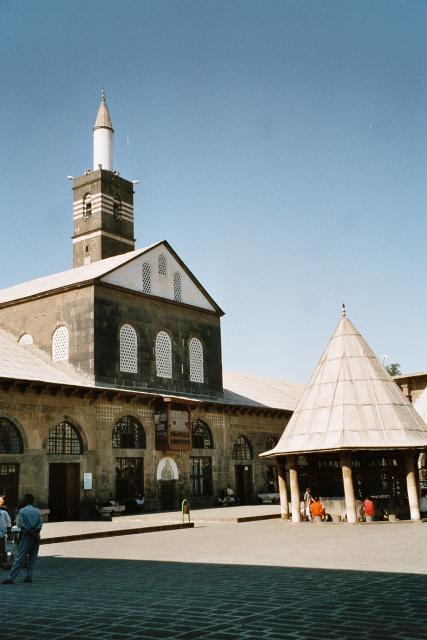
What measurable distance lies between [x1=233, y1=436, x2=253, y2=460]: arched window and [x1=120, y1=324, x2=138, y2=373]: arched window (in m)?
8.26

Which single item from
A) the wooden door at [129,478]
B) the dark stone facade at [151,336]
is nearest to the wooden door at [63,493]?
the wooden door at [129,478]

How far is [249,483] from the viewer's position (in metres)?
37.8

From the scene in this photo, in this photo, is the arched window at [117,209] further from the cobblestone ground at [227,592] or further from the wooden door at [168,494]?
the cobblestone ground at [227,592]

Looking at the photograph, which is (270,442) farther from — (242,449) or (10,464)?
(10,464)

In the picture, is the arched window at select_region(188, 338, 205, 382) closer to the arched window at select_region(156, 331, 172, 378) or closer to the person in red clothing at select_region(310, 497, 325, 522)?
the arched window at select_region(156, 331, 172, 378)

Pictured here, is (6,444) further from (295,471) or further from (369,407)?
(369,407)

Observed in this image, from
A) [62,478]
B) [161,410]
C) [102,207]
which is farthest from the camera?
[102,207]

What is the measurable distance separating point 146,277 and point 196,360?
215 inches

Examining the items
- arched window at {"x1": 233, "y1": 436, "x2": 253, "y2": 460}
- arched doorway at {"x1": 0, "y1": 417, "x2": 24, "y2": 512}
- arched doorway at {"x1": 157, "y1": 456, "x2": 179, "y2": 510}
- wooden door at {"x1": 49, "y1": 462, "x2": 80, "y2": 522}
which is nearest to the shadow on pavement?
arched doorway at {"x1": 0, "y1": 417, "x2": 24, "y2": 512}

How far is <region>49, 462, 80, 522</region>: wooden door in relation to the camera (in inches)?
1094

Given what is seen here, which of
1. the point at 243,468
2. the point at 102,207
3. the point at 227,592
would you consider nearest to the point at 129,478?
the point at 243,468

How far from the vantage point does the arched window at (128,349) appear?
32.2 metres

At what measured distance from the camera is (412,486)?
2155 cm

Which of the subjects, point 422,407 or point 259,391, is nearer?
point 422,407
